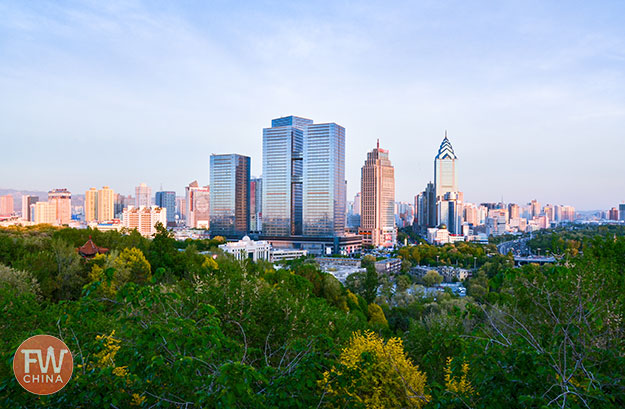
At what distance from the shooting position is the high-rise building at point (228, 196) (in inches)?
2395

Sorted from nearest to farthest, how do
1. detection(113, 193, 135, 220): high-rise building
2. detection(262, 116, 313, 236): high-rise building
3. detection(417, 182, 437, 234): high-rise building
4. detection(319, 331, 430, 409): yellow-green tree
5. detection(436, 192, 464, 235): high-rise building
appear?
1. detection(319, 331, 430, 409): yellow-green tree
2. detection(262, 116, 313, 236): high-rise building
3. detection(436, 192, 464, 235): high-rise building
4. detection(113, 193, 135, 220): high-rise building
5. detection(417, 182, 437, 234): high-rise building

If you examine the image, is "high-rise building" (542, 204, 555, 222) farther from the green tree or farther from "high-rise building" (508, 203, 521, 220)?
the green tree

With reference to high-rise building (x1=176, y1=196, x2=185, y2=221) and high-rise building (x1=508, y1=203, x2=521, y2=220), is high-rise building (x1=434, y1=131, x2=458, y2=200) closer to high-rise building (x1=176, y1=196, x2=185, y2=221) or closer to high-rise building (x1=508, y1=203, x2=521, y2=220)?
high-rise building (x1=508, y1=203, x2=521, y2=220)

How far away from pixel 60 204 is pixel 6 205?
1659 cm

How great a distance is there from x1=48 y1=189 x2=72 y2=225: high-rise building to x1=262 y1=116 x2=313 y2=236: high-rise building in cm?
4821

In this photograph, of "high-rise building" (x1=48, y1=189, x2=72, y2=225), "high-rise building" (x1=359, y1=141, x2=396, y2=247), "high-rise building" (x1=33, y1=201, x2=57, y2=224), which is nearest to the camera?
"high-rise building" (x1=359, y1=141, x2=396, y2=247)

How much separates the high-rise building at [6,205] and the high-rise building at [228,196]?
55274 mm

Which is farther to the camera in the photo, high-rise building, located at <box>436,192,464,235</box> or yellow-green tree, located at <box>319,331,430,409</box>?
high-rise building, located at <box>436,192,464,235</box>

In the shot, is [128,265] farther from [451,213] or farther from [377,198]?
[451,213]

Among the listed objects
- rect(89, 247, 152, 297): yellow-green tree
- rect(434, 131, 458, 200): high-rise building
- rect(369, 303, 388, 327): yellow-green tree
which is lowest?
rect(369, 303, 388, 327): yellow-green tree

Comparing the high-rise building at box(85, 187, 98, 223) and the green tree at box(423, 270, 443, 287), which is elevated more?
the high-rise building at box(85, 187, 98, 223)

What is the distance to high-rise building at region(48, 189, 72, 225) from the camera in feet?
268

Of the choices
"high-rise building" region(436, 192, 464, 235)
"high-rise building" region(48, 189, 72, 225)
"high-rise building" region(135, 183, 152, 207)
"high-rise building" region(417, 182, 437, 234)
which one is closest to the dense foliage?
"high-rise building" region(48, 189, 72, 225)

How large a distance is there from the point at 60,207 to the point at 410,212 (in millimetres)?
108860
